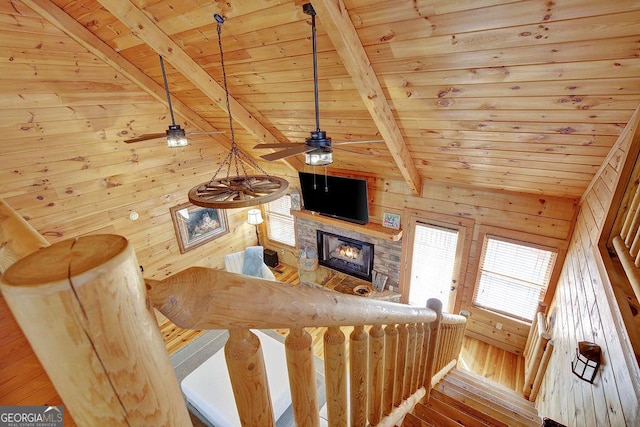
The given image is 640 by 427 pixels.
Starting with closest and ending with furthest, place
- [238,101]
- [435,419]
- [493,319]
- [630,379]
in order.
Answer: [630,379], [435,419], [238,101], [493,319]

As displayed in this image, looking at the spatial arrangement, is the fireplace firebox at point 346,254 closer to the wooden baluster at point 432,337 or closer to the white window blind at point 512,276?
the white window blind at point 512,276

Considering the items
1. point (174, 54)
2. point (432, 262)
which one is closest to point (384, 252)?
point (432, 262)

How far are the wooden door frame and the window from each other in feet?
8.29

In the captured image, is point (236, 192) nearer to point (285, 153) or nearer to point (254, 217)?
point (285, 153)

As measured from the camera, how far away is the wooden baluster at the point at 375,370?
1150 mm

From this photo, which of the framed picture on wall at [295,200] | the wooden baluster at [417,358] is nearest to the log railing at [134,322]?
the wooden baluster at [417,358]

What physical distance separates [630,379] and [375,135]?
9.84 feet

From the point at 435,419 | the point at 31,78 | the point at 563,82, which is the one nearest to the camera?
the point at 435,419

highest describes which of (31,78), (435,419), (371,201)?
(31,78)

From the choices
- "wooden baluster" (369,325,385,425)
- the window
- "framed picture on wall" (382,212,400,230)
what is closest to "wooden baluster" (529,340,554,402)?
"framed picture on wall" (382,212,400,230)

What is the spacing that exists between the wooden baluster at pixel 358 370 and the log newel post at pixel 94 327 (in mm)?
698

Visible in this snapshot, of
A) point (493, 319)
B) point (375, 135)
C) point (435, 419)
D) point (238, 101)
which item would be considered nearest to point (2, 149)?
point (238, 101)

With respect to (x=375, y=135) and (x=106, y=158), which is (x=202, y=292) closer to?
(x=375, y=135)

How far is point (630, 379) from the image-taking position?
3.87 ft
